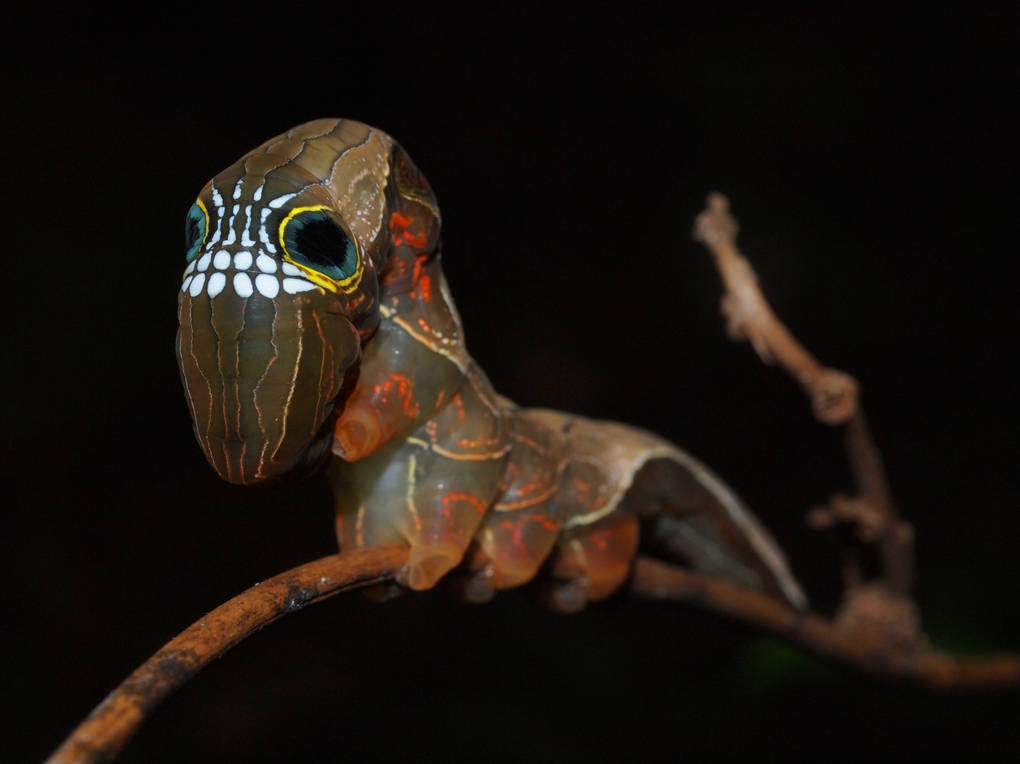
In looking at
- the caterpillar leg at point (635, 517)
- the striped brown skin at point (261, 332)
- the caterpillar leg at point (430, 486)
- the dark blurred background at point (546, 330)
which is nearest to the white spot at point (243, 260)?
the striped brown skin at point (261, 332)

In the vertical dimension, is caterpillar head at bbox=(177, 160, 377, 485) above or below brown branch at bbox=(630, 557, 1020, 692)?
above

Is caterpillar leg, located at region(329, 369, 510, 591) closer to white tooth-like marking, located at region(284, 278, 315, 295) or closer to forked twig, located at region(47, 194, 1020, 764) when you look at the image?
forked twig, located at region(47, 194, 1020, 764)

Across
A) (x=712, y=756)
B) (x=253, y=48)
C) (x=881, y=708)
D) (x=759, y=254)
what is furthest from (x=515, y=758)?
(x=253, y=48)

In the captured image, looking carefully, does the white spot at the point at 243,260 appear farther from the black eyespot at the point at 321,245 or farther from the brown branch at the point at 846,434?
the brown branch at the point at 846,434

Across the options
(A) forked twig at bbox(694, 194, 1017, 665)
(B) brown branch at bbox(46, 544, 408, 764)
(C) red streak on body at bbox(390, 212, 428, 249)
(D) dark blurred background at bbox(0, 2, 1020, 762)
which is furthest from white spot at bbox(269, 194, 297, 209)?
(D) dark blurred background at bbox(0, 2, 1020, 762)

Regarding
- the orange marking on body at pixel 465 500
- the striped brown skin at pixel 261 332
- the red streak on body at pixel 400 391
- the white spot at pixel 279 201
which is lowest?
the orange marking on body at pixel 465 500

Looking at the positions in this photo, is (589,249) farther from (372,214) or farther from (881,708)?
(372,214)
